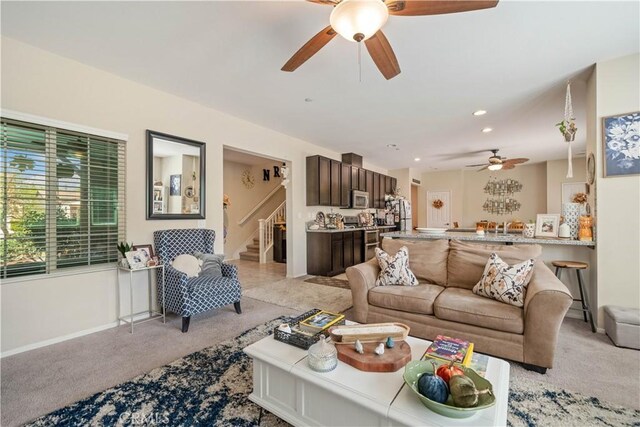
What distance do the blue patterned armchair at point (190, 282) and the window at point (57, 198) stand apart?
Result: 0.49 metres

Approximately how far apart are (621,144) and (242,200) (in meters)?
7.15

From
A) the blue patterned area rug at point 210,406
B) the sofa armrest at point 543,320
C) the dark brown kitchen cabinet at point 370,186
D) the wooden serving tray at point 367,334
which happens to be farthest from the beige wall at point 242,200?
the sofa armrest at point 543,320

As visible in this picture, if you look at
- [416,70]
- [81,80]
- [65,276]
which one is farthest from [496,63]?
[65,276]

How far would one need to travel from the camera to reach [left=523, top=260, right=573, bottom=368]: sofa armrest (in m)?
2.04

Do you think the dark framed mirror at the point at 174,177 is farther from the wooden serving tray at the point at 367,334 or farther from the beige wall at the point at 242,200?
the beige wall at the point at 242,200

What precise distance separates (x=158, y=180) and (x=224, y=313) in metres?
1.79

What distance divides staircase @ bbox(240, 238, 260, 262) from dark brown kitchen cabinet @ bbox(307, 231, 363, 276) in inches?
88.4

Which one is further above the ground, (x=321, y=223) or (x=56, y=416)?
(x=321, y=223)

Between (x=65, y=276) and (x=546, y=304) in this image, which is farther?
(x=65, y=276)

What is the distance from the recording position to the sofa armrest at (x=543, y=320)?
2.04 meters

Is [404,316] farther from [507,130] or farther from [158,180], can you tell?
[507,130]

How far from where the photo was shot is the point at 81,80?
111 inches

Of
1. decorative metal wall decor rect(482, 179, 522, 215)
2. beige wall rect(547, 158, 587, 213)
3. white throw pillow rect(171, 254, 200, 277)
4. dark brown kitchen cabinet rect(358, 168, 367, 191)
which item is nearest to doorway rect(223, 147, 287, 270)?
dark brown kitchen cabinet rect(358, 168, 367, 191)

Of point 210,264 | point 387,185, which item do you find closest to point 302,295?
point 210,264
